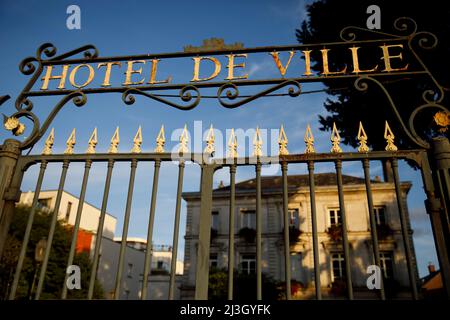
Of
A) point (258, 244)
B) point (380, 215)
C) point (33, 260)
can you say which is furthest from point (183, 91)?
point (380, 215)

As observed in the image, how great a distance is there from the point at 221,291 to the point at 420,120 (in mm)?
16063

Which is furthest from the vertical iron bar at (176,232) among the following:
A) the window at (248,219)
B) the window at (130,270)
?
the window at (130,270)

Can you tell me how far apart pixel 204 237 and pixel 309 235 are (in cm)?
2321

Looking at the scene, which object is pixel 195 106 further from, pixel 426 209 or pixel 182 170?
pixel 426 209

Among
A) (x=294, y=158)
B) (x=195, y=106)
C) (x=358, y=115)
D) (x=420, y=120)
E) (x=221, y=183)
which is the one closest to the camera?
(x=294, y=158)

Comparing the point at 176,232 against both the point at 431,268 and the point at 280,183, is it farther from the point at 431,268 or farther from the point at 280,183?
the point at 431,268

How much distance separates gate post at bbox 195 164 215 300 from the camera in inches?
138

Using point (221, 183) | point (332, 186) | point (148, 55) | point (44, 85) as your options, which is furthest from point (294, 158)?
point (221, 183)

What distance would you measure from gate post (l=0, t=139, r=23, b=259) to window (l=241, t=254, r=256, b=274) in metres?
23.0

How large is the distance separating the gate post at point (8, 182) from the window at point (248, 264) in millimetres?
23020

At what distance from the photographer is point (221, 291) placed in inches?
874

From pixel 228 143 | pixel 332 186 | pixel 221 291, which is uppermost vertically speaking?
pixel 332 186

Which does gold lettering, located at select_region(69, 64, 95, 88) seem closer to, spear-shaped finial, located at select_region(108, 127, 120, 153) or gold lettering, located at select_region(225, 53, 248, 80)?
spear-shaped finial, located at select_region(108, 127, 120, 153)

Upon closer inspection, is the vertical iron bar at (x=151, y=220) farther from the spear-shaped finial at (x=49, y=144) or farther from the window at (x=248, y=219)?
the window at (x=248, y=219)
